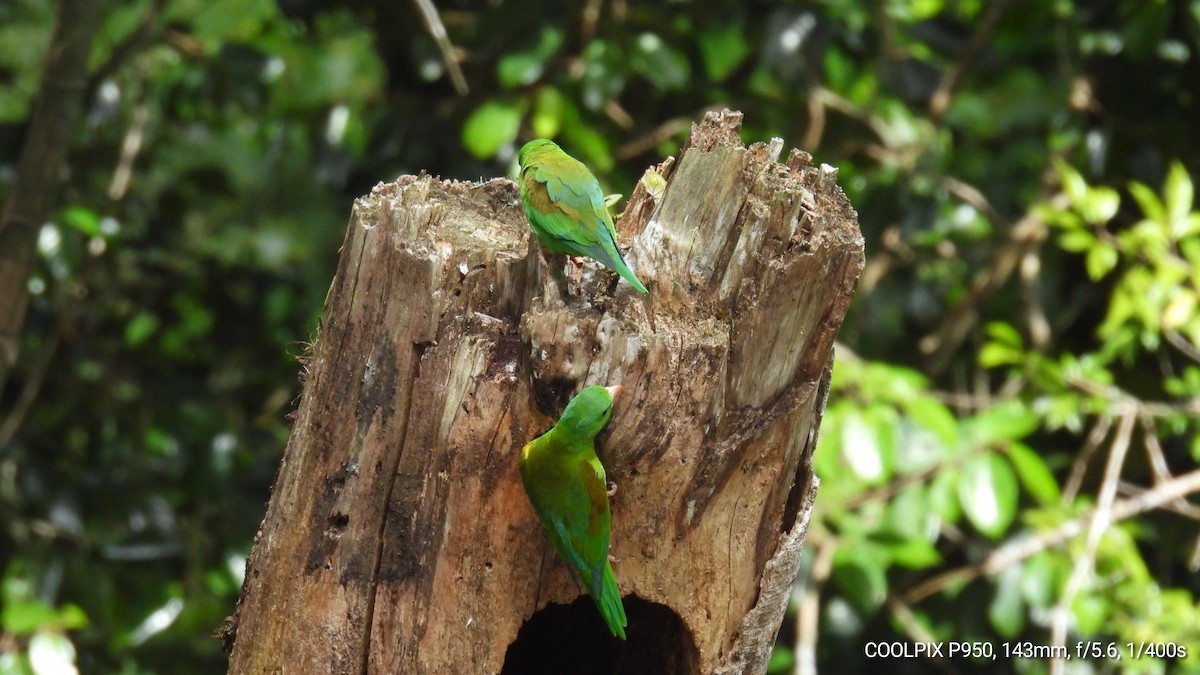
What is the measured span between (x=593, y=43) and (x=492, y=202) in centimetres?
205

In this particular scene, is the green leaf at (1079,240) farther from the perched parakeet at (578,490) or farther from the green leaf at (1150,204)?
the perched parakeet at (578,490)

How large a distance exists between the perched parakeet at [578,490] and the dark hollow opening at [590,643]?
411 millimetres

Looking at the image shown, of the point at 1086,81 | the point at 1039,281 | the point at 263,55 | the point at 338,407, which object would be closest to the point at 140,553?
the point at 263,55

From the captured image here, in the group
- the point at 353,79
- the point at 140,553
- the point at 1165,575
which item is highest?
the point at 353,79

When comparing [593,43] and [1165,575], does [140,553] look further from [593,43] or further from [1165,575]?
[1165,575]

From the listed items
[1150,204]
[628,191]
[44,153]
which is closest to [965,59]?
[1150,204]

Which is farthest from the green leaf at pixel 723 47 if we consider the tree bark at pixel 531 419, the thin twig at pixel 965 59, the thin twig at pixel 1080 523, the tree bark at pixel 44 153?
the tree bark at pixel 531 419

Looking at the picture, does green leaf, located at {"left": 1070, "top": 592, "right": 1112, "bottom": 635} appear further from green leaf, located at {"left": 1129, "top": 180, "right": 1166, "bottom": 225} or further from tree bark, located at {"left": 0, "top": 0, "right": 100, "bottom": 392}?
tree bark, located at {"left": 0, "top": 0, "right": 100, "bottom": 392}

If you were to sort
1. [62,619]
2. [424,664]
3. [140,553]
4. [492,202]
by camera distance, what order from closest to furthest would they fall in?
[424,664] < [492,202] < [62,619] < [140,553]

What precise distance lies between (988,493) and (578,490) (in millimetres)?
2227

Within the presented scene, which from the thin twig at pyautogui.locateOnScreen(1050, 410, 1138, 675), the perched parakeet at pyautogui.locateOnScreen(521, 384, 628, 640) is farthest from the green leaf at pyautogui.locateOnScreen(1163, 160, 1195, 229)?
the perched parakeet at pyautogui.locateOnScreen(521, 384, 628, 640)

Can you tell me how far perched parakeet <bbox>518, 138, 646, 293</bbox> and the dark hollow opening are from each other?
0.78 metres

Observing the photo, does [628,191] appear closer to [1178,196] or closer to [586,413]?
[1178,196]

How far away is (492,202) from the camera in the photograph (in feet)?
8.51
